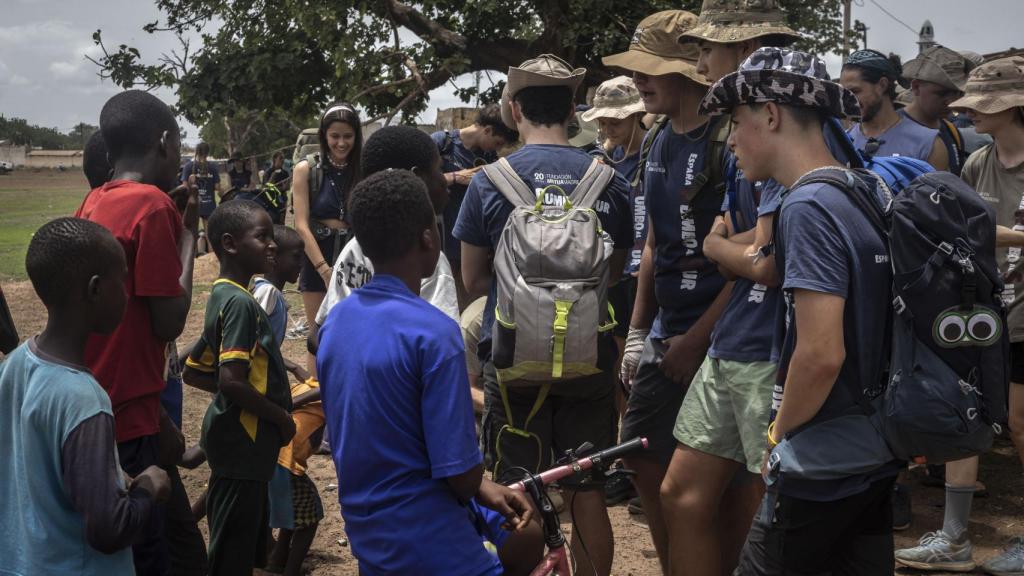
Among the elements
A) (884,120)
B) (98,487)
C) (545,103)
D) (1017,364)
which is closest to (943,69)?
(884,120)

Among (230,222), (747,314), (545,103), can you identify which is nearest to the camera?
(747,314)

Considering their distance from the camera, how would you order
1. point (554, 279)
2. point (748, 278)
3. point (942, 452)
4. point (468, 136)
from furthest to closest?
point (468, 136)
point (554, 279)
point (748, 278)
point (942, 452)

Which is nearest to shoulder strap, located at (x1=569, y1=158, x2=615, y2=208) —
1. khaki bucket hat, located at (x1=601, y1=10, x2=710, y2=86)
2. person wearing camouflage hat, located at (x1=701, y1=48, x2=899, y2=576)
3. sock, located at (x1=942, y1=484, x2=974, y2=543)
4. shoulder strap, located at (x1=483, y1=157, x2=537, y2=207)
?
shoulder strap, located at (x1=483, y1=157, x2=537, y2=207)

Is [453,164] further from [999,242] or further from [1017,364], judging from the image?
[1017,364]

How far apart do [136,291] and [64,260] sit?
589 mm

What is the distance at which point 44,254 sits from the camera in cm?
274

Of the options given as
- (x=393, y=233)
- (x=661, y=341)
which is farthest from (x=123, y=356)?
(x=661, y=341)

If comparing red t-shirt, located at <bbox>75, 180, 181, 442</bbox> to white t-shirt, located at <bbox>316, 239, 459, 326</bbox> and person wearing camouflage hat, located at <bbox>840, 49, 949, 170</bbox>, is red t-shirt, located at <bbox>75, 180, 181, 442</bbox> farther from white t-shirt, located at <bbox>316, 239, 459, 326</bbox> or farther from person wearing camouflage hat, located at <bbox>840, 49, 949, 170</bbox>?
person wearing camouflage hat, located at <bbox>840, 49, 949, 170</bbox>

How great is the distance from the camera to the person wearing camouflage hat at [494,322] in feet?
12.5

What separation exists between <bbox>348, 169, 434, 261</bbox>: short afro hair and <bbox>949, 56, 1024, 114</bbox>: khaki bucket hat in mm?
3360

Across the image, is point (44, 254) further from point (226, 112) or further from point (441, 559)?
point (226, 112)

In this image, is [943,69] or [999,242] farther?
[943,69]

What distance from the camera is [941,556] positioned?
4.65m

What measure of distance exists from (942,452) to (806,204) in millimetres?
736
